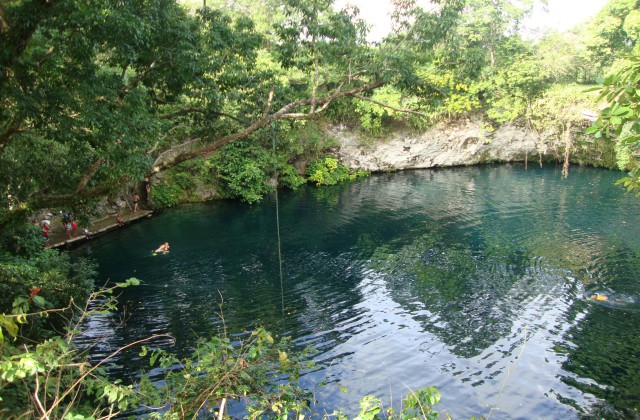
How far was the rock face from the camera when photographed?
115ft

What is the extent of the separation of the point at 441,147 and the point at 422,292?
81.4 feet

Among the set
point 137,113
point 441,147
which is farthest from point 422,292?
point 441,147

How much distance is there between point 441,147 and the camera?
37.0 m

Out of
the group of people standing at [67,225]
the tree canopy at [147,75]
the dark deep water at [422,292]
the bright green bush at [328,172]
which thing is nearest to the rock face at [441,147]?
the bright green bush at [328,172]

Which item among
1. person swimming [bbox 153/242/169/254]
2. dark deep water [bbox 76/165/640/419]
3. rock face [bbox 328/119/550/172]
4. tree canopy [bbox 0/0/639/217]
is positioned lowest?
dark deep water [bbox 76/165/640/419]

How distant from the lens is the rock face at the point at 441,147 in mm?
34938

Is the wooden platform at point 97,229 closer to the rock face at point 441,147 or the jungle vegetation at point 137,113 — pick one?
the jungle vegetation at point 137,113

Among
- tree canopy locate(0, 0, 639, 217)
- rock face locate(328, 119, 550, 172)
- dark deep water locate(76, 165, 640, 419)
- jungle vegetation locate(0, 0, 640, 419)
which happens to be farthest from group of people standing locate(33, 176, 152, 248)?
rock face locate(328, 119, 550, 172)

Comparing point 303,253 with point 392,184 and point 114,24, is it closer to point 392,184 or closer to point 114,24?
point 114,24

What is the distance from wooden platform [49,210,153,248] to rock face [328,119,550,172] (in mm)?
15955

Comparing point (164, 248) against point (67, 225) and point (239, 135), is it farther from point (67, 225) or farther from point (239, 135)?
point (239, 135)

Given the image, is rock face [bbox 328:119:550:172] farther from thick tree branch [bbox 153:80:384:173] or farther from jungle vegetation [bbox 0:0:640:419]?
thick tree branch [bbox 153:80:384:173]

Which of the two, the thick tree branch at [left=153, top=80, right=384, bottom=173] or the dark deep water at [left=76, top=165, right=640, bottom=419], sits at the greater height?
the thick tree branch at [left=153, top=80, right=384, bottom=173]

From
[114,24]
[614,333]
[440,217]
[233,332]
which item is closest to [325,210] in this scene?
[440,217]
